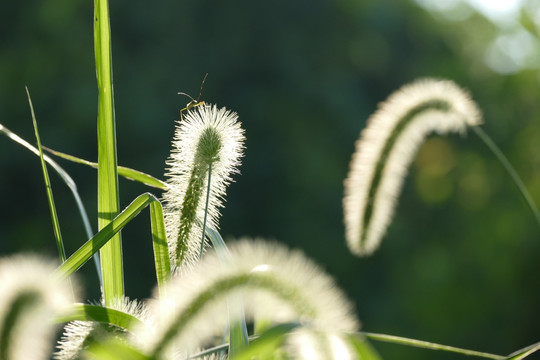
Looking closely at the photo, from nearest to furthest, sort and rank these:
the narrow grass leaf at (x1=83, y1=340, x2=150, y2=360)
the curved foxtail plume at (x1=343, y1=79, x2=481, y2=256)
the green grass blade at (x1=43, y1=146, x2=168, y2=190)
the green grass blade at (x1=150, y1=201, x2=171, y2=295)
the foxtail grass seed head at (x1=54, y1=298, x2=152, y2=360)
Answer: the narrow grass leaf at (x1=83, y1=340, x2=150, y2=360) → the foxtail grass seed head at (x1=54, y1=298, x2=152, y2=360) → the green grass blade at (x1=150, y1=201, x2=171, y2=295) → the green grass blade at (x1=43, y1=146, x2=168, y2=190) → the curved foxtail plume at (x1=343, y1=79, x2=481, y2=256)

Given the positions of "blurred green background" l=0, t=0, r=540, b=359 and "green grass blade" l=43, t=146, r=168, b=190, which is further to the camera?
"blurred green background" l=0, t=0, r=540, b=359

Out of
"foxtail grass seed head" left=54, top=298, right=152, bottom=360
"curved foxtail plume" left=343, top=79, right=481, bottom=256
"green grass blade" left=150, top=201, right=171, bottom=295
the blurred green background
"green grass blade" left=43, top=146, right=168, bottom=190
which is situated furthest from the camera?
the blurred green background

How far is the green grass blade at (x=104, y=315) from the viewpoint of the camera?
72cm

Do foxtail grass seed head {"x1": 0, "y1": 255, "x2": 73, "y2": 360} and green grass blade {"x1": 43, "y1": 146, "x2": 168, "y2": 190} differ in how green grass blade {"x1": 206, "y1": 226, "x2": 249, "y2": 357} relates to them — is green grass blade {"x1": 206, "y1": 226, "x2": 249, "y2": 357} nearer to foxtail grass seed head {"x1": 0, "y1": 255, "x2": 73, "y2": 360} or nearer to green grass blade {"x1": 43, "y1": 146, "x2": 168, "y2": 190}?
foxtail grass seed head {"x1": 0, "y1": 255, "x2": 73, "y2": 360}

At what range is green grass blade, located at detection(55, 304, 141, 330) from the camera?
0.72 m

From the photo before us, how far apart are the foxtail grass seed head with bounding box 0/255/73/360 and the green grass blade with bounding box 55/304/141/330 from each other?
0.10 m

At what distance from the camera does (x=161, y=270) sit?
890mm

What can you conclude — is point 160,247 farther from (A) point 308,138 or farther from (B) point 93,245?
(A) point 308,138

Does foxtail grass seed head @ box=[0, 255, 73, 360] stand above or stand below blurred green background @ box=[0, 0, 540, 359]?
below

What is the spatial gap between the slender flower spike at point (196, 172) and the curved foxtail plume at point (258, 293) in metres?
0.25

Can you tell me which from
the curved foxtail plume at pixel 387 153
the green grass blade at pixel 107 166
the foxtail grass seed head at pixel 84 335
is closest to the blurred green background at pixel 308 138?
the curved foxtail plume at pixel 387 153

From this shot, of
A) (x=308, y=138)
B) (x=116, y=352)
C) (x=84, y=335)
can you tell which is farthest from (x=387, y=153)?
(x=308, y=138)

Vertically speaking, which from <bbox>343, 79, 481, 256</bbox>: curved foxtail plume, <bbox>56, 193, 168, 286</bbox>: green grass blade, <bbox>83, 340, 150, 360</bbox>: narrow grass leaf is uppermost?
<bbox>343, 79, 481, 256</bbox>: curved foxtail plume

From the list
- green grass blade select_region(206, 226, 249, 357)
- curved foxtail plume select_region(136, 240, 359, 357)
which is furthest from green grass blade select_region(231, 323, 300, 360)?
green grass blade select_region(206, 226, 249, 357)
